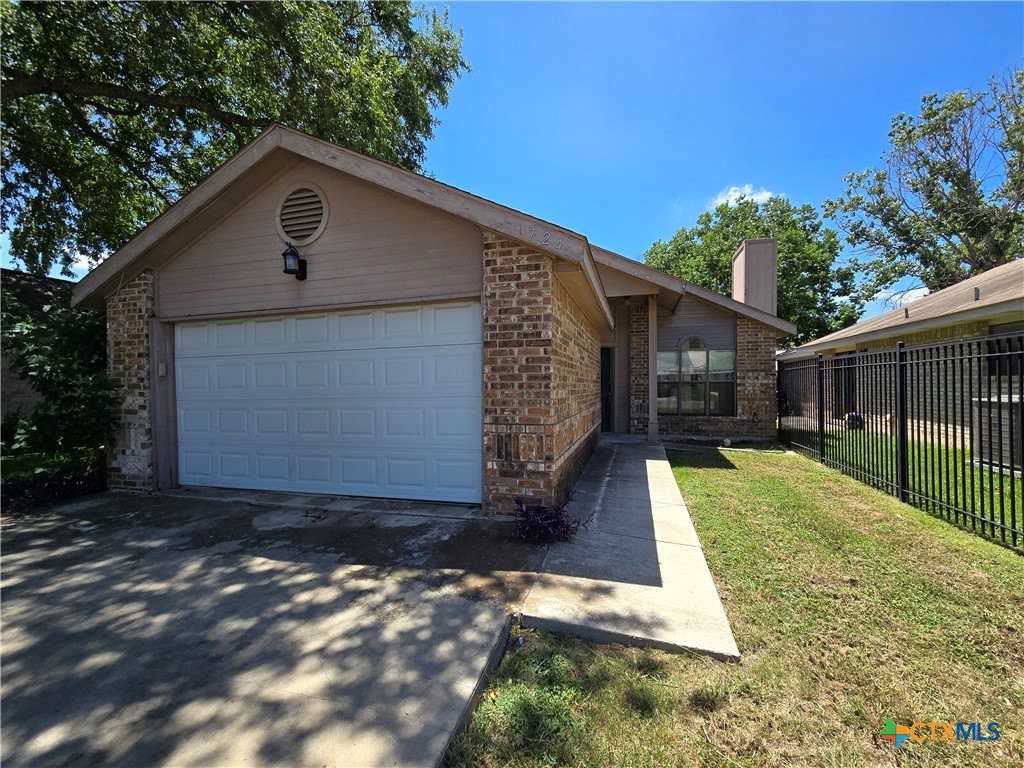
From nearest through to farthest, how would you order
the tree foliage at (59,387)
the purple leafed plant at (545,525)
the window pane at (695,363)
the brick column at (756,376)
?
the purple leafed plant at (545,525)
the tree foliage at (59,387)
the brick column at (756,376)
the window pane at (695,363)

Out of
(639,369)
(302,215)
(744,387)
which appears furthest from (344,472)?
(744,387)

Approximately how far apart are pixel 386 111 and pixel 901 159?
78.6 feet

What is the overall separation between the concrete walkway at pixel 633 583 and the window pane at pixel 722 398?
6.90m

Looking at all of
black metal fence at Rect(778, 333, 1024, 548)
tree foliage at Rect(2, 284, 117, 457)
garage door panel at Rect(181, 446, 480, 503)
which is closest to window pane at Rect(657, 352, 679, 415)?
black metal fence at Rect(778, 333, 1024, 548)

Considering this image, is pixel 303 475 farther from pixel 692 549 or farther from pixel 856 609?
pixel 856 609

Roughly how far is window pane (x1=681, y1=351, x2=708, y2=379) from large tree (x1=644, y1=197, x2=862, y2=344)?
14.3 m

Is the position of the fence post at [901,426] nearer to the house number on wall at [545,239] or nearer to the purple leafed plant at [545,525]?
the purple leafed plant at [545,525]

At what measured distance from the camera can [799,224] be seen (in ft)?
84.5

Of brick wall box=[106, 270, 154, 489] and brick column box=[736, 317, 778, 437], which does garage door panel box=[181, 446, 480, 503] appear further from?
brick column box=[736, 317, 778, 437]

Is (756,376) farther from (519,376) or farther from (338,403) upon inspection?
(338,403)

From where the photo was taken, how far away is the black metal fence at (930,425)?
390cm

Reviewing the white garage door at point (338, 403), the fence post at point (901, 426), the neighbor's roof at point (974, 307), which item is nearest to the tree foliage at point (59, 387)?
the white garage door at point (338, 403)

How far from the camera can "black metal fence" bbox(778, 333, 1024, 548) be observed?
390 cm

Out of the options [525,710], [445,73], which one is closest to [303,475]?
[525,710]
